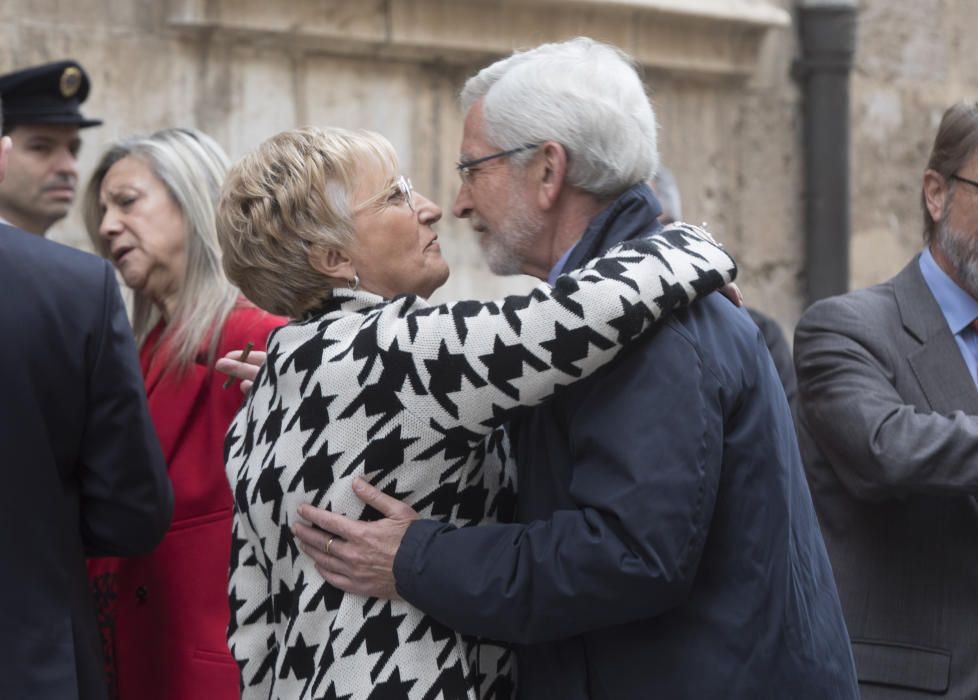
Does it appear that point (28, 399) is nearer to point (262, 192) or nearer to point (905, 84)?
point (262, 192)

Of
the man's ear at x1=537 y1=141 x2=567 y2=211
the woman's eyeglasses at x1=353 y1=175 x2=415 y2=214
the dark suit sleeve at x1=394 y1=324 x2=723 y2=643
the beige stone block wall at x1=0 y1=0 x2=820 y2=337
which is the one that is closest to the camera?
the dark suit sleeve at x1=394 y1=324 x2=723 y2=643

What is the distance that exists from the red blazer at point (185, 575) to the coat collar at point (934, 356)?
125cm

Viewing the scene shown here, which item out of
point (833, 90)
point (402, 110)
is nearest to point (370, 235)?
point (402, 110)

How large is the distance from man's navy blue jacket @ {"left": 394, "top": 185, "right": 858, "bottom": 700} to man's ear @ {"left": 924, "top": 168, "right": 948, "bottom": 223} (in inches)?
41.8

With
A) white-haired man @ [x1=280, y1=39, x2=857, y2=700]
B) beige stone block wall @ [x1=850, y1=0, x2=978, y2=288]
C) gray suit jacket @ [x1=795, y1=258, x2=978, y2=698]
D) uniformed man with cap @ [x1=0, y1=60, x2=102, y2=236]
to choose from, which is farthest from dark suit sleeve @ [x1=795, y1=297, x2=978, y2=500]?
beige stone block wall @ [x1=850, y1=0, x2=978, y2=288]

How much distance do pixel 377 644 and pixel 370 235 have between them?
2.00ft

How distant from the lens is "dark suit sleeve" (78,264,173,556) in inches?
105

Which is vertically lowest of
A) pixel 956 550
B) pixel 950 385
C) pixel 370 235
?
pixel 956 550

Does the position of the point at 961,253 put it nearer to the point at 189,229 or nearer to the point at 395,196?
the point at 395,196

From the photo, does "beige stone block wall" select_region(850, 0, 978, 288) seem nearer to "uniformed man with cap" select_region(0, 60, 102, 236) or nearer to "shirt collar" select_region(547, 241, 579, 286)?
"uniformed man with cap" select_region(0, 60, 102, 236)

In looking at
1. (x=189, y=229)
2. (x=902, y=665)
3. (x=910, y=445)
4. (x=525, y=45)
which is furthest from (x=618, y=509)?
(x=525, y=45)

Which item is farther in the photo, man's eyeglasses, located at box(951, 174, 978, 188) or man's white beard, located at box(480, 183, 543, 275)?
man's eyeglasses, located at box(951, 174, 978, 188)

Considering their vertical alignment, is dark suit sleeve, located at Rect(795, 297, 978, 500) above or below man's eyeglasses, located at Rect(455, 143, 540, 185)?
below

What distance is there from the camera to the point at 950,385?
3.04 metres
